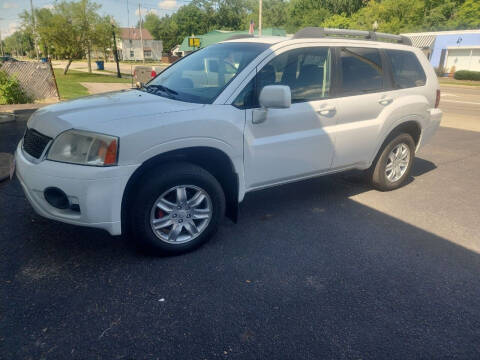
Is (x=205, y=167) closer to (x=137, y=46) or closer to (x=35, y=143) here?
(x=35, y=143)

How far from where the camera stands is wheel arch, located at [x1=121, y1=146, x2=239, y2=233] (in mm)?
2939

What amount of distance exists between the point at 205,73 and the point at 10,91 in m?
10.2

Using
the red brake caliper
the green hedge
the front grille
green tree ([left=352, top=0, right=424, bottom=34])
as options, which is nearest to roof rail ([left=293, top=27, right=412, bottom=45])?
the red brake caliper

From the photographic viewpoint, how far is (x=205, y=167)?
11.2ft

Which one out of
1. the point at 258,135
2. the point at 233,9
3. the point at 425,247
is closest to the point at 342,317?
the point at 425,247

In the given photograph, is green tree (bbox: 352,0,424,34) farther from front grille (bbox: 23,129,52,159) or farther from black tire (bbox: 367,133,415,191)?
front grille (bbox: 23,129,52,159)

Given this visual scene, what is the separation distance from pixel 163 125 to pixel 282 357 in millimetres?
1860

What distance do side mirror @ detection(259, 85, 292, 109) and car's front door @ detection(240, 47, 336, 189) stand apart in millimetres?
252

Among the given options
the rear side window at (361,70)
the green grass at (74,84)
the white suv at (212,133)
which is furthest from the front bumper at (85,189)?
the green grass at (74,84)

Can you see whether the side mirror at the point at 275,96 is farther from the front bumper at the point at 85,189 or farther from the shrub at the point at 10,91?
the shrub at the point at 10,91

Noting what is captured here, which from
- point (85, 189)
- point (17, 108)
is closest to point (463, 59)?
point (17, 108)

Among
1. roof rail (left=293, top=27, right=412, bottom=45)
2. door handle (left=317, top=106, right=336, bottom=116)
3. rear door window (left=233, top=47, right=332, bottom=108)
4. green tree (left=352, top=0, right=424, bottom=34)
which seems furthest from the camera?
green tree (left=352, top=0, right=424, bottom=34)

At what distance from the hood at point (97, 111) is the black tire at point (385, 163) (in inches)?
108

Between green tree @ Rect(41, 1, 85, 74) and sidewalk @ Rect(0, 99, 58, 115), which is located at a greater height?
green tree @ Rect(41, 1, 85, 74)
